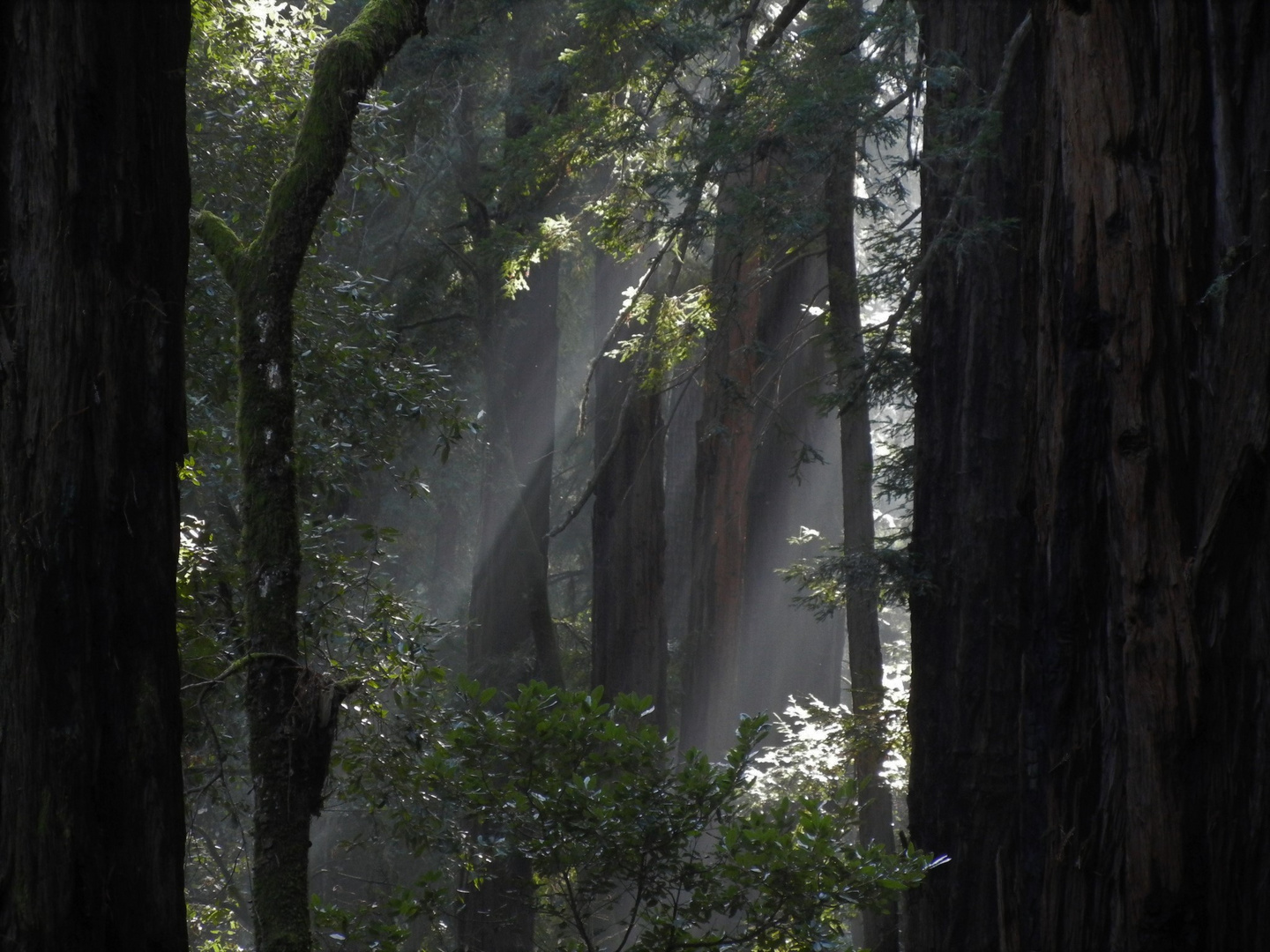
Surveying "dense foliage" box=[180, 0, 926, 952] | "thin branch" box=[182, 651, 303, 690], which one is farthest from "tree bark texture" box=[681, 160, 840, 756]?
"thin branch" box=[182, 651, 303, 690]

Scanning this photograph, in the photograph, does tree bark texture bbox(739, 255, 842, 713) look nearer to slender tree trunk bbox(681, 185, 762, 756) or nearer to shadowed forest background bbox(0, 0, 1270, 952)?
slender tree trunk bbox(681, 185, 762, 756)

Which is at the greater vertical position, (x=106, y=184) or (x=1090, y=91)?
(x=1090, y=91)

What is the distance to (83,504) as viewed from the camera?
8.84 ft

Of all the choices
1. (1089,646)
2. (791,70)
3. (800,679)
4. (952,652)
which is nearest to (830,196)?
(791,70)

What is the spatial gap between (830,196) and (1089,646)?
703 cm

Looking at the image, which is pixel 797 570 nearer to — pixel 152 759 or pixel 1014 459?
pixel 1014 459

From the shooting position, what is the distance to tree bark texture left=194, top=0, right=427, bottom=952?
12.8 ft

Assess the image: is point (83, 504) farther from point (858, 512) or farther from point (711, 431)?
point (858, 512)

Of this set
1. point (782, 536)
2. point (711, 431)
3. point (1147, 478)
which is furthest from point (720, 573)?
point (1147, 478)

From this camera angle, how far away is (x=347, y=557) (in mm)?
7129

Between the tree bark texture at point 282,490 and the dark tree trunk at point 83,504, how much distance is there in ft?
3.51

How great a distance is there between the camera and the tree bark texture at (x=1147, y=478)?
10.1 feet

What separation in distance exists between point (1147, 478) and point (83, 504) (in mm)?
2819

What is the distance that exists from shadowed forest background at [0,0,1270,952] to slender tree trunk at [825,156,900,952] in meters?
0.05
